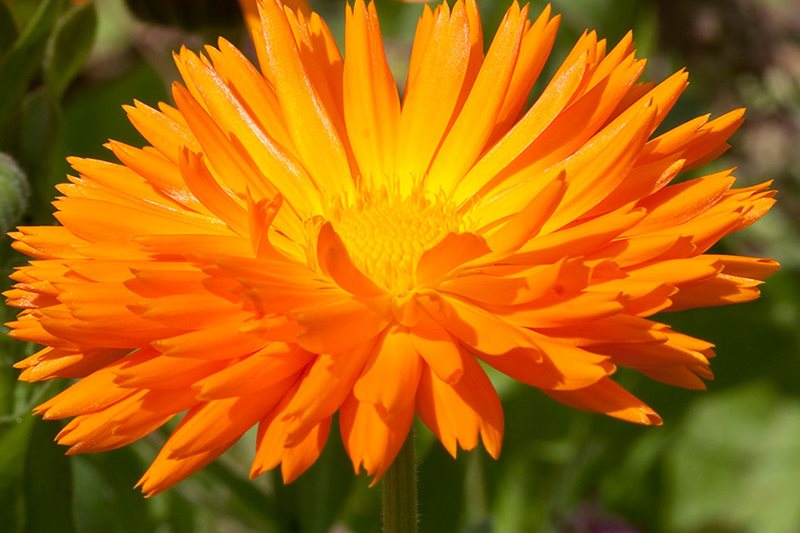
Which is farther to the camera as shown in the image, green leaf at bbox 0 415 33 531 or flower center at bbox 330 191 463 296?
green leaf at bbox 0 415 33 531

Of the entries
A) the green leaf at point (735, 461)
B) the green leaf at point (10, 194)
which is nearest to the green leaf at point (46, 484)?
the green leaf at point (10, 194)

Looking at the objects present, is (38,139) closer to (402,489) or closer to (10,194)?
(10,194)

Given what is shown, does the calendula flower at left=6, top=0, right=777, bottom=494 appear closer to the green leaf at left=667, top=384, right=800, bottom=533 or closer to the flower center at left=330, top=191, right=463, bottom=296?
the flower center at left=330, top=191, right=463, bottom=296

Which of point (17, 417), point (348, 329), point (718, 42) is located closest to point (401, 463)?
point (348, 329)

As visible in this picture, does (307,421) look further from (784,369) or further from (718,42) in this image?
(718,42)

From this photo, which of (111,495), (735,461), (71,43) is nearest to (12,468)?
(111,495)

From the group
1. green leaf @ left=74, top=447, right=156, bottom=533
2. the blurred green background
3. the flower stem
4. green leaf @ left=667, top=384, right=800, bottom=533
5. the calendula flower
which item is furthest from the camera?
green leaf @ left=667, top=384, right=800, bottom=533

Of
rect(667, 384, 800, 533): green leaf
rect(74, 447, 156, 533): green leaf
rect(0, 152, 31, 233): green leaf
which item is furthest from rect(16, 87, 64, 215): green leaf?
rect(667, 384, 800, 533): green leaf
